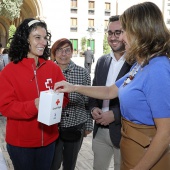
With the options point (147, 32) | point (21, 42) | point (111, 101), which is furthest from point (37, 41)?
point (147, 32)

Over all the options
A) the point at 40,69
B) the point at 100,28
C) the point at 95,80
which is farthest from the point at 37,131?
the point at 100,28

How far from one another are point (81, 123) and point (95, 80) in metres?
0.54

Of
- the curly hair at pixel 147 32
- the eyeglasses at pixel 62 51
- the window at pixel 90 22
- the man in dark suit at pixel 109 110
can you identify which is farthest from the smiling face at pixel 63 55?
the window at pixel 90 22

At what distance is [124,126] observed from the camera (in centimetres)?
178

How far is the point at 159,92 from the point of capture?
1.49 metres

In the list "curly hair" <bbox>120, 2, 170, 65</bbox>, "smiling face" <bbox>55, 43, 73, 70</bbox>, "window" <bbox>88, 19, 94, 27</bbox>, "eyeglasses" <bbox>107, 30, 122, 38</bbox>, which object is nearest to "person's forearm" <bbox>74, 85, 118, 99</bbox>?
"curly hair" <bbox>120, 2, 170, 65</bbox>

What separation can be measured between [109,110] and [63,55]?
0.86 m

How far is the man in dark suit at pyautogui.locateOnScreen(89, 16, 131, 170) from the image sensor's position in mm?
2705

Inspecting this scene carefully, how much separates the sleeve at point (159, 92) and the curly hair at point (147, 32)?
12 cm

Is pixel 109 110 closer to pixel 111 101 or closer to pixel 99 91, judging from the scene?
pixel 111 101

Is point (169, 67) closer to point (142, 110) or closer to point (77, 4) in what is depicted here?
point (142, 110)

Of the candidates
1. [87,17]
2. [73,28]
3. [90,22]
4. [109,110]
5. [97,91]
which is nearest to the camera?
[97,91]

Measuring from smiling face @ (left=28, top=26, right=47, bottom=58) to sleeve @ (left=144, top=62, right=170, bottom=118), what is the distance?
1.16 metres

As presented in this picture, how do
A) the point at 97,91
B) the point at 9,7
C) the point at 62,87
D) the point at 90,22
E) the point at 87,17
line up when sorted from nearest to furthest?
the point at 62,87 < the point at 97,91 < the point at 9,7 < the point at 87,17 < the point at 90,22
